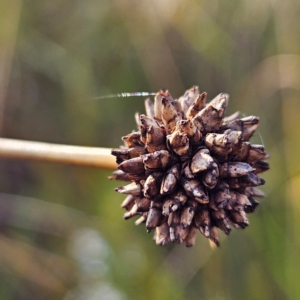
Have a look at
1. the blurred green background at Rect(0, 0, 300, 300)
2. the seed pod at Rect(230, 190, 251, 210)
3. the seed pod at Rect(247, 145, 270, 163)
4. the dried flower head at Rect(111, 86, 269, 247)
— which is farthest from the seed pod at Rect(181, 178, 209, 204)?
the blurred green background at Rect(0, 0, 300, 300)

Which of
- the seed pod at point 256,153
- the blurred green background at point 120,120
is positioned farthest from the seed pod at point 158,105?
the blurred green background at point 120,120

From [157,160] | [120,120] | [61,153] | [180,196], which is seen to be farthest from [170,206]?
[120,120]

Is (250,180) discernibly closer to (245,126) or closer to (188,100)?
(245,126)

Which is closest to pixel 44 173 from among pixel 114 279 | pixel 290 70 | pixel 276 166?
pixel 114 279

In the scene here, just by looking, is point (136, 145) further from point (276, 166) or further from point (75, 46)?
point (75, 46)

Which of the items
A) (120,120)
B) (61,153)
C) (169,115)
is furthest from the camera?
(120,120)

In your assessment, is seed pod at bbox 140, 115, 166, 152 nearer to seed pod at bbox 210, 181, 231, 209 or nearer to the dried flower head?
the dried flower head
